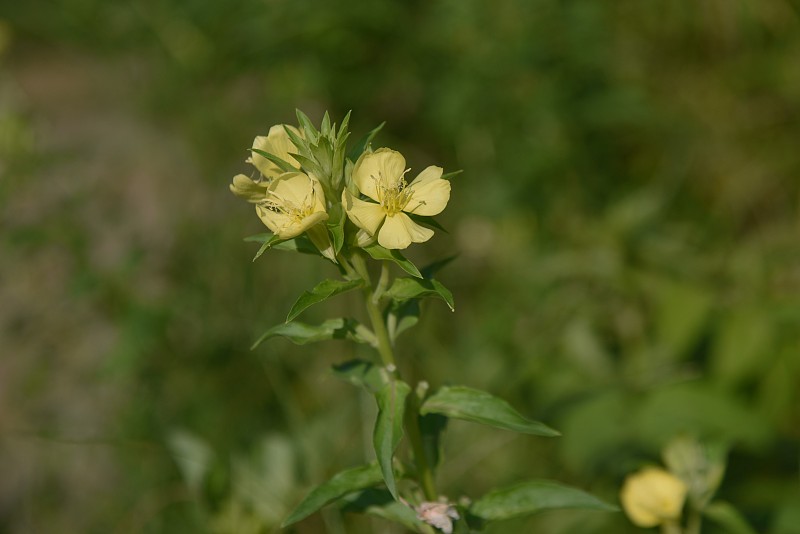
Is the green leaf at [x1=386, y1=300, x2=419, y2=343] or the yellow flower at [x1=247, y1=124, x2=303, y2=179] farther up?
the yellow flower at [x1=247, y1=124, x2=303, y2=179]

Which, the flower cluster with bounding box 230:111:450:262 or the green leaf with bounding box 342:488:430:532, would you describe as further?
the green leaf with bounding box 342:488:430:532

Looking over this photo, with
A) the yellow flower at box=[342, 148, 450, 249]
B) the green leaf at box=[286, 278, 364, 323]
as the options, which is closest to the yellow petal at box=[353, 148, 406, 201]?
the yellow flower at box=[342, 148, 450, 249]

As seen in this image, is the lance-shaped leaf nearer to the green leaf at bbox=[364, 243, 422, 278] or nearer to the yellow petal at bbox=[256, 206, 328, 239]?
the green leaf at bbox=[364, 243, 422, 278]

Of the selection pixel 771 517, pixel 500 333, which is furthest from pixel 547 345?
pixel 771 517

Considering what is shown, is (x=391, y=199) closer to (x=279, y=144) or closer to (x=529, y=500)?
(x=279, y=144)

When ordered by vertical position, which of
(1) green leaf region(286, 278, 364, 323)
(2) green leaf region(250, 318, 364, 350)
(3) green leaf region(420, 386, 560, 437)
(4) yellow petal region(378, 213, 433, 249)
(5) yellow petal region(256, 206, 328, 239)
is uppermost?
(5) yellow petal region(256, 206, 328, 239)

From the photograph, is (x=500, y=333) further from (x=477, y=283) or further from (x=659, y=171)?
(x=659, y=171)

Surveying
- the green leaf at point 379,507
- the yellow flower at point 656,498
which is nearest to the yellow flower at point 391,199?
the green leaf at point 379,507

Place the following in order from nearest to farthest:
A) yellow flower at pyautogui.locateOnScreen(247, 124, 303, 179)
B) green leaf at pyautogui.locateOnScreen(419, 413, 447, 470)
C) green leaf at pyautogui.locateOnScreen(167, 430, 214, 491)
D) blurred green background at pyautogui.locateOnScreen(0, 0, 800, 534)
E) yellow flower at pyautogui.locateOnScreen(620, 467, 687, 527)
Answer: yellow flower at pyautogui.locateOnScreen(247, 124, 303, 179)
green leaf at pyautogui.locateOnScreen(419, 413, 447, 470)
yellow flower at pyautogui.locateOnScreen(620, 467, 687, 527)
green leaf at pyautogui.locateOnScreen(167, 430, 214, 491)
blurred green background at pyautogui.locateOnScreen(0, 0, 800, 534)

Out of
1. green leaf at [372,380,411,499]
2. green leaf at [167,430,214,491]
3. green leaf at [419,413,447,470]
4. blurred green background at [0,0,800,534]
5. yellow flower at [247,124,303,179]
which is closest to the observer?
green leaf at [372,380,411,499]
